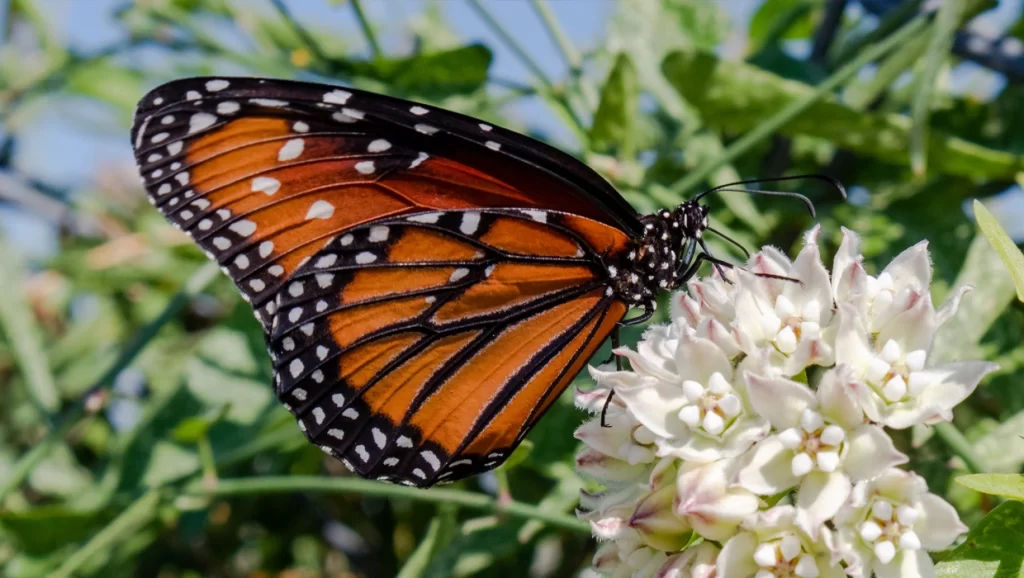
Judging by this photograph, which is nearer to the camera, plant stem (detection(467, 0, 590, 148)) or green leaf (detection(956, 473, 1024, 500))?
green leaf (detection(956, 473, 1024, 500))

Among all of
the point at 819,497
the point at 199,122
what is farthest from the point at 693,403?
the point at 199,122

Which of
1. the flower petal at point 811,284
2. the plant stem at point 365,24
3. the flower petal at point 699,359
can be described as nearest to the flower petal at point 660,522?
the flower petal at point 699,359

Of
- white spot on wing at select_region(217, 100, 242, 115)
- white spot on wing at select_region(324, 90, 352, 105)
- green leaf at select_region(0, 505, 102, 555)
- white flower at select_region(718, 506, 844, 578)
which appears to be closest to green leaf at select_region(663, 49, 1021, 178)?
white spot on wing at select_region(324, 90, 352, 105)

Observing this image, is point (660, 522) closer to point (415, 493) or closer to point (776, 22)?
point (415, 493)

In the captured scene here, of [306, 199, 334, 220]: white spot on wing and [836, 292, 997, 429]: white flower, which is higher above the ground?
[306, 199, 334, 220]: white spot on wing

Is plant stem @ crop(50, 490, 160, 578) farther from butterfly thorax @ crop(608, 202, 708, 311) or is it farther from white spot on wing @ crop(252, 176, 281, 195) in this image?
butterfly thorax @ crop(608, 202, 708, 311)

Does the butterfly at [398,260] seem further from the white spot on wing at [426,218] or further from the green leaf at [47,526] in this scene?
the green leaf at [47,526]

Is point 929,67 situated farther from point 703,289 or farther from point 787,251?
point 703,289
